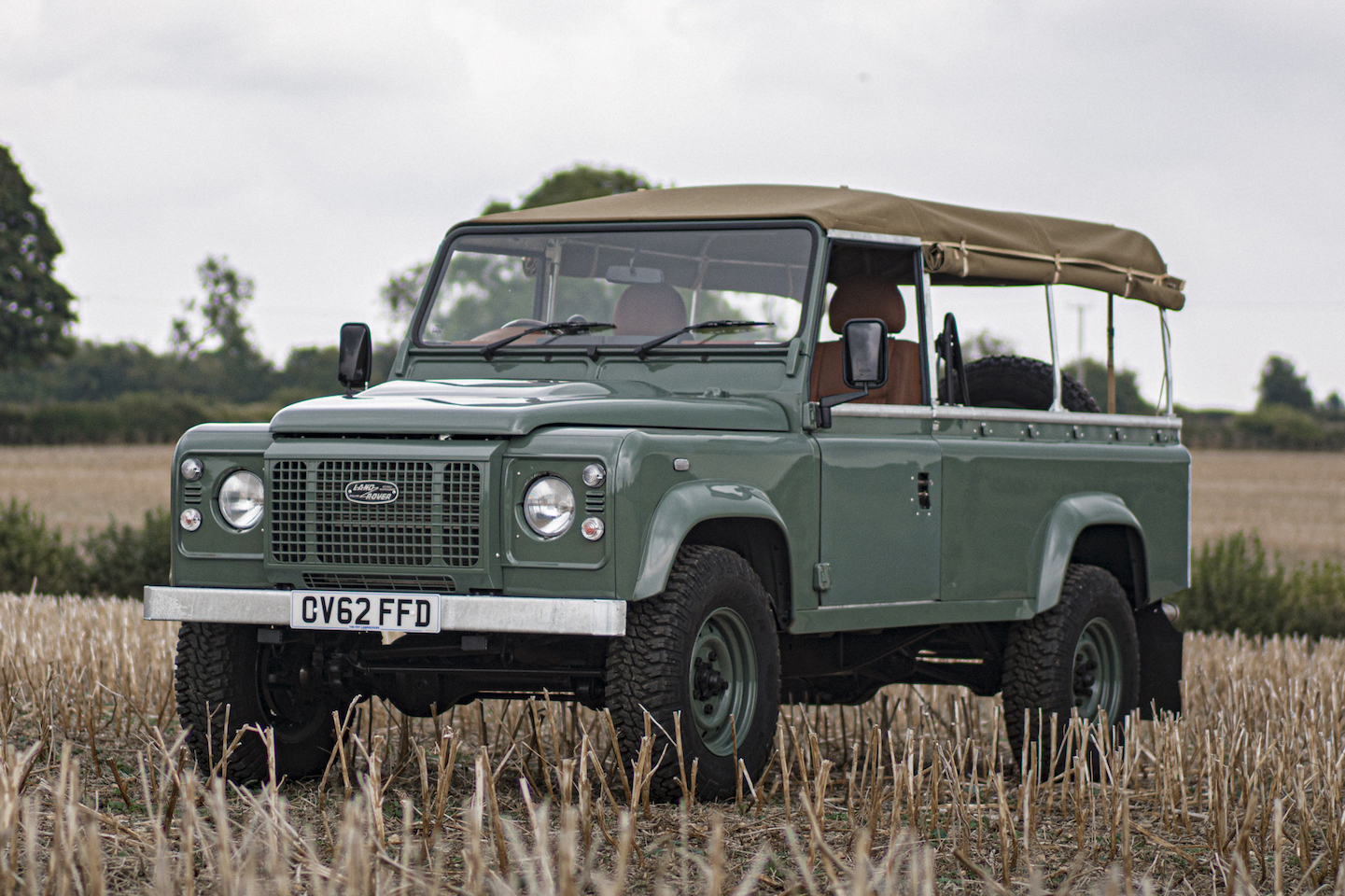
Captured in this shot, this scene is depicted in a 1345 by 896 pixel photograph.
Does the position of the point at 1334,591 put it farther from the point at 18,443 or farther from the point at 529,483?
the point at 18,443

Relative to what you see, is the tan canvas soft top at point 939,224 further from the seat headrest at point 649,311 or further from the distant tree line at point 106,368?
the distant tree line at point 106,368

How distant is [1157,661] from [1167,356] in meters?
1.77

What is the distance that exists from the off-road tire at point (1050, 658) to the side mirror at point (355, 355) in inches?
125

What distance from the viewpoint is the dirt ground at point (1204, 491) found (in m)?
30.7

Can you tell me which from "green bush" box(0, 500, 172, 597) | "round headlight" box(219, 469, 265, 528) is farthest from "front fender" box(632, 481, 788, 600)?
"green bush" box(0, 500, 172, 597)

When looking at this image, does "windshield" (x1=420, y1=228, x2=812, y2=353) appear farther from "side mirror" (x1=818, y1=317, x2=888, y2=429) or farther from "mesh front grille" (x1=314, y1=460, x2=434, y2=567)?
"mesh front grille" (x1=314, y1=460, x2=434, y2=567)

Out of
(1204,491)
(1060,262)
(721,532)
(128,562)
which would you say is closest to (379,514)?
(721,532)

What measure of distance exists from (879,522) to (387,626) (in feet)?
7.24

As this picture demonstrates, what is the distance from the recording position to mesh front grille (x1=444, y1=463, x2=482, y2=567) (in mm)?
5863

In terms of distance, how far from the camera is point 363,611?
5957 millimetres

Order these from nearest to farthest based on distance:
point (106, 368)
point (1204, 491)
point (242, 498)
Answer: point (242, 498) < point (1204, 491) < point (106, 368)

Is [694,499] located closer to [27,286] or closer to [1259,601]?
[1259,601]

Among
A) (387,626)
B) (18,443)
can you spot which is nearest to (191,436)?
(387,626)

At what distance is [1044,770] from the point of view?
8.06 meters
